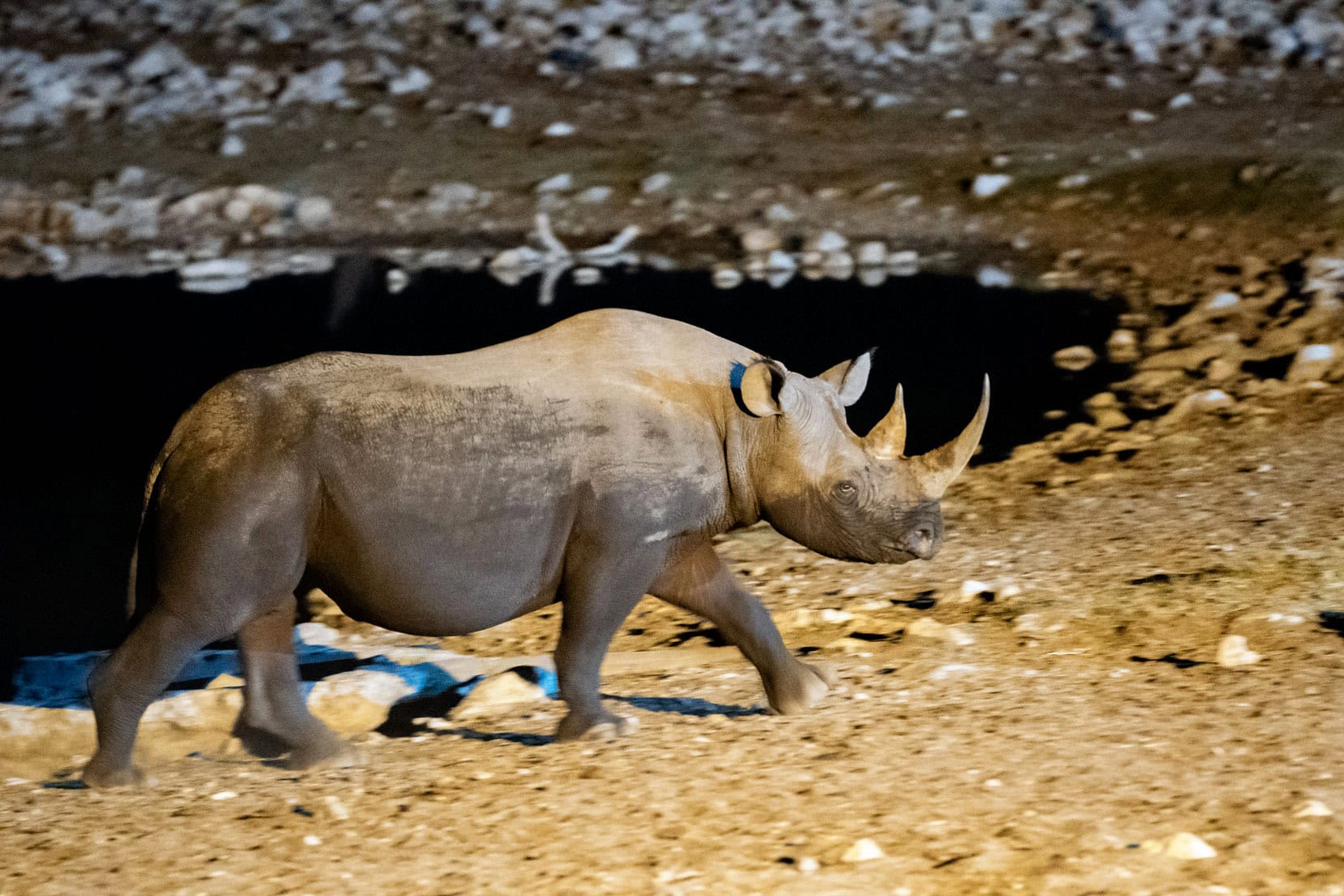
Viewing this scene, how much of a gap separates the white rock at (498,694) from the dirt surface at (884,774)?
58mm

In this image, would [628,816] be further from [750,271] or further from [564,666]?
[750,271]

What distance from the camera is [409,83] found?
1390cm

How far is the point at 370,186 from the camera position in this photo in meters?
12.3

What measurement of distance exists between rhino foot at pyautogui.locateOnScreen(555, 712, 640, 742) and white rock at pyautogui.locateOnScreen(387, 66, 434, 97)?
991 cm

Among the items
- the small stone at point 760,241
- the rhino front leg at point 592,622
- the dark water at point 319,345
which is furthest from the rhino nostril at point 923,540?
the small stone at point 760,241

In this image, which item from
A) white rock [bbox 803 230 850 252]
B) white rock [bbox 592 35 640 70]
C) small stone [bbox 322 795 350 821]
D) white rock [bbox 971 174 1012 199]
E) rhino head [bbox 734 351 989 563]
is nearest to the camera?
small stone [bbox 322 795 350 821]

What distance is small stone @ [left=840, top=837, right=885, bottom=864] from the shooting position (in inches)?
151

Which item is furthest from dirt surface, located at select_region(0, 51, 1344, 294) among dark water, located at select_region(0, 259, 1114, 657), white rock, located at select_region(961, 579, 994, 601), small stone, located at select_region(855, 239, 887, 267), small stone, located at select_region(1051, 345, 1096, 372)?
white rock, located at select_region(961, 579, 994, 601)

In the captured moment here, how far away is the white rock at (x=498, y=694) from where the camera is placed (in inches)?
200

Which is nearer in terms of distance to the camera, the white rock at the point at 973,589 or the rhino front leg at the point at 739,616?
the rhino front leg at the point at 739,616

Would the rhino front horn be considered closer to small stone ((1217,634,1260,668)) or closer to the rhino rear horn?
the rhino rear horn

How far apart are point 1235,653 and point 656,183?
304 inches

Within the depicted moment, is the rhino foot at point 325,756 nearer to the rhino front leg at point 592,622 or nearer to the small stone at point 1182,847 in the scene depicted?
the rhino front leg at point 592,622

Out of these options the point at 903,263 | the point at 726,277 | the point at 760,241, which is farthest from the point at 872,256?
the point at 726,277
